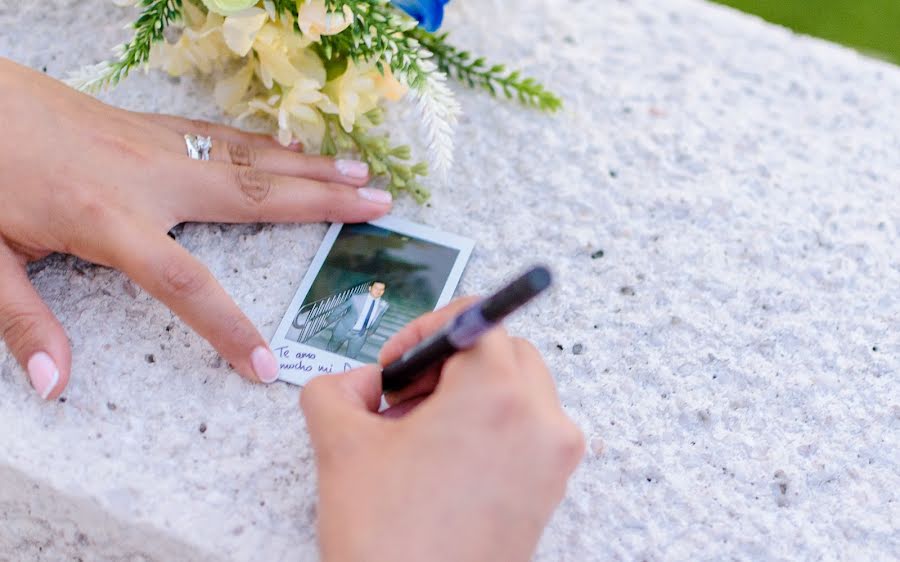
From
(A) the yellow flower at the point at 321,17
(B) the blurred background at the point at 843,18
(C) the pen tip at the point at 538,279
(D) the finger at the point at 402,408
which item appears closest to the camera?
(C) the pen tip at the point at 538,279

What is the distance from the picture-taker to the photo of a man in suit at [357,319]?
1199mm

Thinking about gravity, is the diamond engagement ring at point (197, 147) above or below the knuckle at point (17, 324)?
above

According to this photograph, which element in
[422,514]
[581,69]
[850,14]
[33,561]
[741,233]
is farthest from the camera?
[850,14]

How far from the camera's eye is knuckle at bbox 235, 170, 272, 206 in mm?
1237

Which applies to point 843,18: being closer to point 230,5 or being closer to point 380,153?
point 380,153

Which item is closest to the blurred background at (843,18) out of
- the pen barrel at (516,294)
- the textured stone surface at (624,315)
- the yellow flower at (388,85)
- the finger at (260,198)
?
the textured stone surface at (624,315)

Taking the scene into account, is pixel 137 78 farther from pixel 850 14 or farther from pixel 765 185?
pixel 850 14

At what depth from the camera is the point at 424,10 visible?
3.94ft

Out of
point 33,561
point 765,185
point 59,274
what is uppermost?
point 765,185

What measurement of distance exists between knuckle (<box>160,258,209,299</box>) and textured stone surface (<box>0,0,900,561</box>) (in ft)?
0.31

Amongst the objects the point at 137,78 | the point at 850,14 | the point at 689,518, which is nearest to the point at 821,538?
the point at 689,518

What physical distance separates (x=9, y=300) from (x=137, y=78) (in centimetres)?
47

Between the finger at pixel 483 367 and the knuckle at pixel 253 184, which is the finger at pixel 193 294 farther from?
the finger at pixel 483 367

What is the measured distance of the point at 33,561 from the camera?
1198 millimetres
